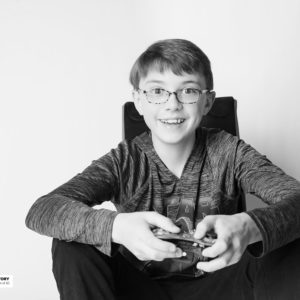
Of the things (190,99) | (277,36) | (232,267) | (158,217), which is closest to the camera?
(158,217)

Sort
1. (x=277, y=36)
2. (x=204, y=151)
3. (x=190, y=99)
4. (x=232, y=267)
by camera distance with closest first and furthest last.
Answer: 1. (x=232, y=267)
2. (x=190, y=99)
3. (x=204, y=151)
4. (x=277, y=36)

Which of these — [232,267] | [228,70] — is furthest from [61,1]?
[232,267]

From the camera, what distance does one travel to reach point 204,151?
4.64 ft

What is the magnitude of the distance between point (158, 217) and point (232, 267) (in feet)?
1.12

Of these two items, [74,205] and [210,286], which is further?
[210,286]

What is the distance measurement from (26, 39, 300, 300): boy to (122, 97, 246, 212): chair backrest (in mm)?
135

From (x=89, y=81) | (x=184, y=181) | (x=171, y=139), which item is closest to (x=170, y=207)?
(x=184, y=181)

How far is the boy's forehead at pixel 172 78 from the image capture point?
1297mm

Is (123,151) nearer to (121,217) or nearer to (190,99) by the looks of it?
(190,99)

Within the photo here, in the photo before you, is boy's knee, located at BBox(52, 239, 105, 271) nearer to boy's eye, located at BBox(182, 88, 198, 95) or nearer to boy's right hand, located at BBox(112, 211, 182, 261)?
boy's right hand, located at BBox(112, 211, 182, 261)

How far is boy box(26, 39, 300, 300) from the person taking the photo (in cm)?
98

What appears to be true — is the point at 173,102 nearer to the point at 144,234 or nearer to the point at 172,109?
the point at 172,109

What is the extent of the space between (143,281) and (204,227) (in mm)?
348

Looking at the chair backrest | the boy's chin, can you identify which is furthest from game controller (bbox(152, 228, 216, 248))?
the chair backrest
